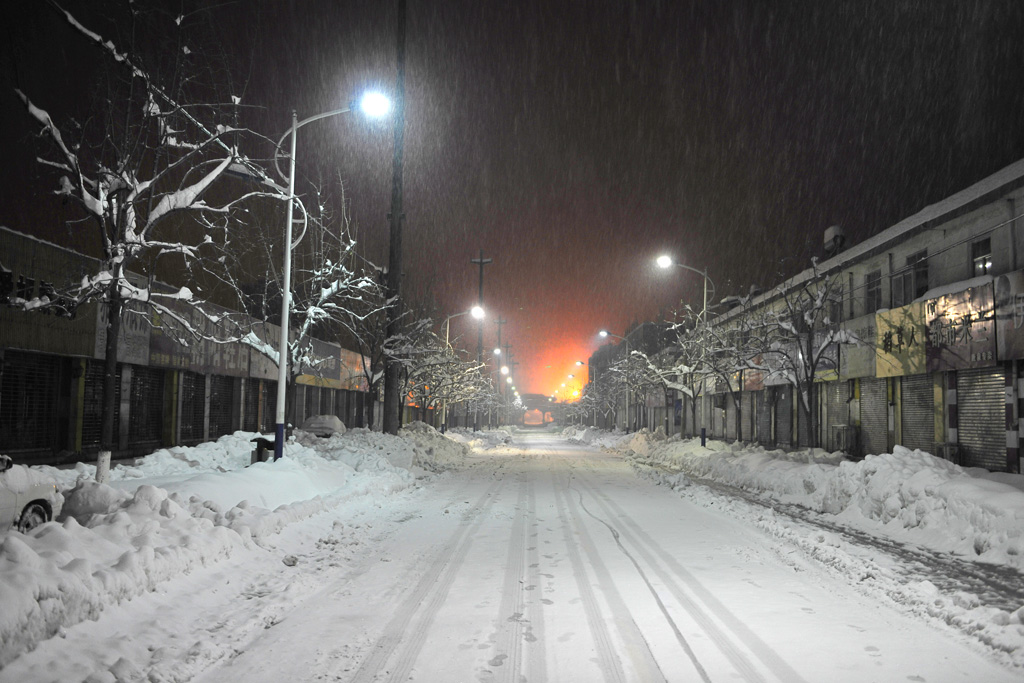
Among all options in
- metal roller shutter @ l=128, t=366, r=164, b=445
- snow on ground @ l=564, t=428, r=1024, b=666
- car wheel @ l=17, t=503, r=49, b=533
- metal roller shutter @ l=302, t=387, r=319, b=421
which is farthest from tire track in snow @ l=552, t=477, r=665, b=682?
metal roller shutter @ l=302, t=387, r=319, b=421

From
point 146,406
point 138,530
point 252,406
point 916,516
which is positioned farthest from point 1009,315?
point 252,406

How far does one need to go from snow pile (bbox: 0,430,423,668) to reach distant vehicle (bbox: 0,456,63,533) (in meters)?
0.35

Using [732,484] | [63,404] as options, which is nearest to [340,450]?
[63,404]

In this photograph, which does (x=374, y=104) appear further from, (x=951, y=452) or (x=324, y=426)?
(x=951, y=452)

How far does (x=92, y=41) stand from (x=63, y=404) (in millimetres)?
12337

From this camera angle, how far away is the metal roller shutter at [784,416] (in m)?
35.0

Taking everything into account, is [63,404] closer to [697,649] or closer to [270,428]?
[270,428]

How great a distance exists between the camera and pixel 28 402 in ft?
58.7

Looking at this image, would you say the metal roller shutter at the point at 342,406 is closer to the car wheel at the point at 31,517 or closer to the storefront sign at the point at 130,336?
the storefront sign at the point at 130,336

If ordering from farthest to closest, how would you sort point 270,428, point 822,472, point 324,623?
Answer: point 270,428 → point 822,472 → point 324,623

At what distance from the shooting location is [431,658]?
5.16 metres

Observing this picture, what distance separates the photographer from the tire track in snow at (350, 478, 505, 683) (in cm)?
496

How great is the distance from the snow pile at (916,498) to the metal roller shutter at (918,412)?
23.5 feet

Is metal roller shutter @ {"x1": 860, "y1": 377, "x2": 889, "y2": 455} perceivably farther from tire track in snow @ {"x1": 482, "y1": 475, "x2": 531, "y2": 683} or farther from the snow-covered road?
tire track in snow @ {"x1": 482, "y1": 475, "x2": 531, "y2": 683}
